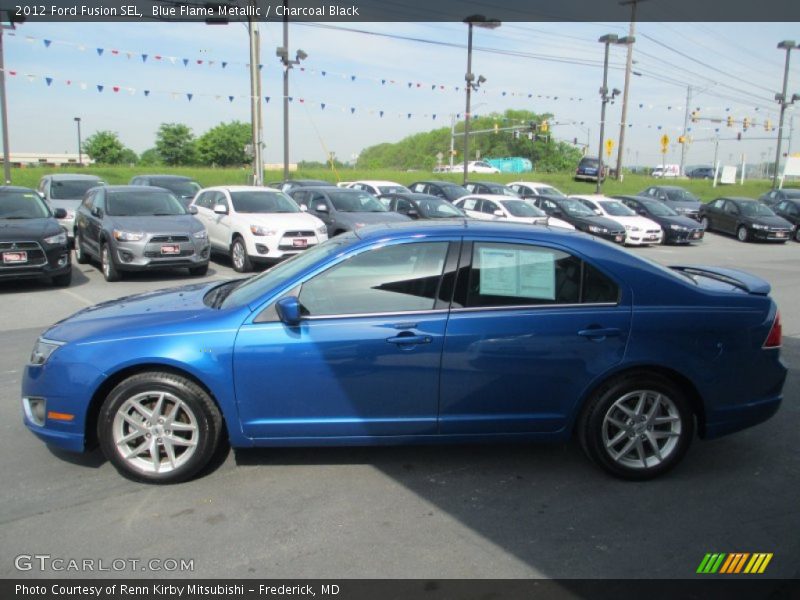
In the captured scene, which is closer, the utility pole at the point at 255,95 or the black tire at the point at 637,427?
the black tire at the point at 637,427

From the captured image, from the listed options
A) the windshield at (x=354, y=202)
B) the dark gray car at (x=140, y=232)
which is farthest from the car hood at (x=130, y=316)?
the windshield at (x=354, y=202)

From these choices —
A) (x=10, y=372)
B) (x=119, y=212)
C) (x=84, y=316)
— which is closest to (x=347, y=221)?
(x=119, y=212)

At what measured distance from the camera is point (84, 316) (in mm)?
4297

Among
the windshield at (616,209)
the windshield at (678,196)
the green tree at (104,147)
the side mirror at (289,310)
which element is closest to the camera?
the side mirror at (289,310)

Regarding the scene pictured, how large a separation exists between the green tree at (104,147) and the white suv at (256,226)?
63.0 metres

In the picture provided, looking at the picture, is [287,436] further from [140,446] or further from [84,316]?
[84,316]

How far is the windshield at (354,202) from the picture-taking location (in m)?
15.3

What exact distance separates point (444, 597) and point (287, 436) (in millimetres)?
1413

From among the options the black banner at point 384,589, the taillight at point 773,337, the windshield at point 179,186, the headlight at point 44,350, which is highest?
the windshield at point 179,186

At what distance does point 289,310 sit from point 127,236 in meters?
8.50

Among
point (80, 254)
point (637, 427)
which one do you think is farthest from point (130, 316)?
point (80, 254)

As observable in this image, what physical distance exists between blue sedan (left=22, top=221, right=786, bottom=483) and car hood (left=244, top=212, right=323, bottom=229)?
29.0 feet

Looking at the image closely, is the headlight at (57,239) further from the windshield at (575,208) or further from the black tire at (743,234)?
the black tire at (743,234)

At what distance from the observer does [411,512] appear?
366 centimetres
